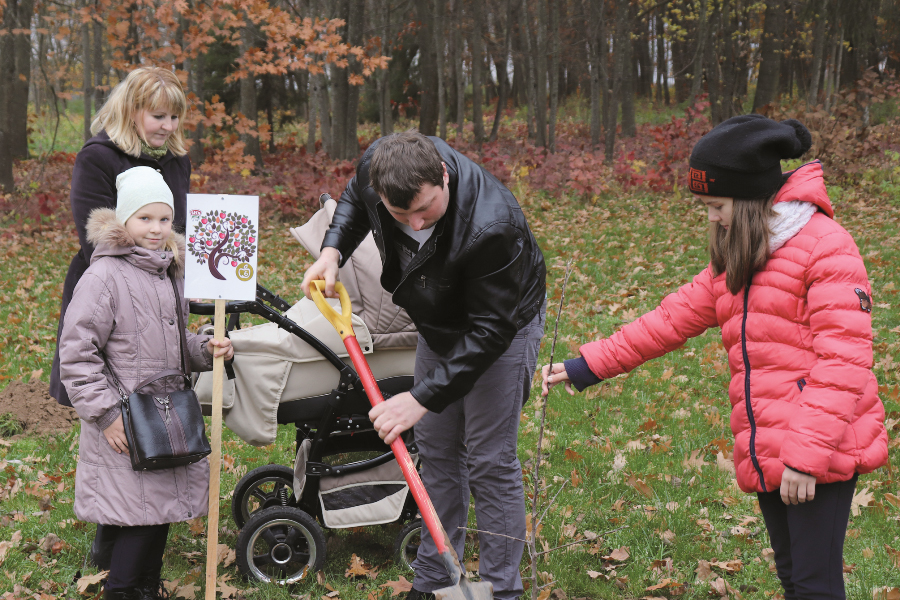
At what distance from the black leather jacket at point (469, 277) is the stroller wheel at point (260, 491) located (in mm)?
1513

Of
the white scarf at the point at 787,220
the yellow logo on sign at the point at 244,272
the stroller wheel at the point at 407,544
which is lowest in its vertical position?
the stroller wheel at the point at 407,544

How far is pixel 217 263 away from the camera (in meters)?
3.07

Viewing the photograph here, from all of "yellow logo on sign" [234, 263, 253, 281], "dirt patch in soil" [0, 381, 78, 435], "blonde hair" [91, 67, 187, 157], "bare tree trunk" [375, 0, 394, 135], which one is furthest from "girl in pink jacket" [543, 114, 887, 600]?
"bare tree trunk" [375, 0, 394, 135]

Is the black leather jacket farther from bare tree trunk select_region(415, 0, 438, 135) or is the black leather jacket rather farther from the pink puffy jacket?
bare tree trunk select_region(415, 0, 438, 135)

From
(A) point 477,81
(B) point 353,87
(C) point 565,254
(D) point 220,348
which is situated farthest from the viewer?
(A) point 477,81

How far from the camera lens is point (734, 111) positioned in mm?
15375

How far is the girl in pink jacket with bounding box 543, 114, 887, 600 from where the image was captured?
2.07 metres

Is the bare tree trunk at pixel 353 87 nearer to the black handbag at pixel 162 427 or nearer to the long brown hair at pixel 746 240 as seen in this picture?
the black handbag at pixel 162 427

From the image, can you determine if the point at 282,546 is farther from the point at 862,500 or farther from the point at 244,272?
the point at 862,500

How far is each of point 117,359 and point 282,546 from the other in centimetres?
119

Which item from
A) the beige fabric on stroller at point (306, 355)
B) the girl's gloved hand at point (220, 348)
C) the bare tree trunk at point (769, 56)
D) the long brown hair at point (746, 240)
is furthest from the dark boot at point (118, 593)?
the bare tree trunk at point (769, 56)

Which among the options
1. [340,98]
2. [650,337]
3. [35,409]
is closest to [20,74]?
[340,98]

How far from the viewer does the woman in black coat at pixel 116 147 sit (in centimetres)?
331

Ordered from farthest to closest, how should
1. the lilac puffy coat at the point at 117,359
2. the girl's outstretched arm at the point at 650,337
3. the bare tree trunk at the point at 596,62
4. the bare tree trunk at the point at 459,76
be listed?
the bare tree trunk at the point at 459,76
the bare tree trunk at the point at 596,62
the lilac puffy coat at the point at 117,359
the girl's outstretched arm at the point at 650,337
